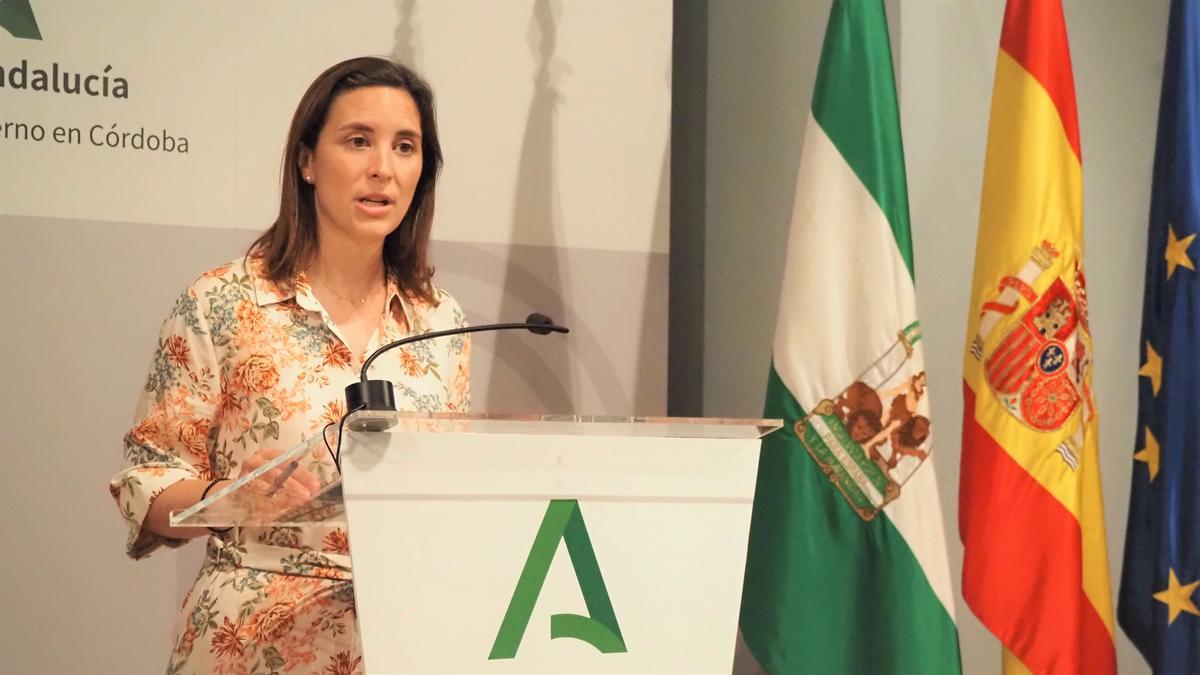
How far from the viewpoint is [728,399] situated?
10.5 feet

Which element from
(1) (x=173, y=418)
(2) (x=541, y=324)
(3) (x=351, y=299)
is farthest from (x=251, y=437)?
(2) (x=541, y=324)

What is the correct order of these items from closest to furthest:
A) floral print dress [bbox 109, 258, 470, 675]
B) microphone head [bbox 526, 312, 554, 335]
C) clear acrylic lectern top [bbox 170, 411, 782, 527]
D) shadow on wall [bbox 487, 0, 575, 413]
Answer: clear acrylic lectern top [bbox 170, 411, 782, 527] → microphone head [bbox 526, 312, 554, 335] → floral print dress [bbox 109, 258, 470, 675] → shadow on wall [bbox 487, 0, 575, 413]

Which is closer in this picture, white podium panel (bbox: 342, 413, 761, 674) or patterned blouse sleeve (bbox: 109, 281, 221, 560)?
white podium panel (bbox: 342, 413, 761, 674)

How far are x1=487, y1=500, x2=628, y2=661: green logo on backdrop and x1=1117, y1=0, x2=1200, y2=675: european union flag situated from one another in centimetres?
143

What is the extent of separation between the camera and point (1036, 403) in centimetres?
217

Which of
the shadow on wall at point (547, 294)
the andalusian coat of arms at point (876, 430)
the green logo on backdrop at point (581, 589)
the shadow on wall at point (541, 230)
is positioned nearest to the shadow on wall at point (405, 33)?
the shadow on wall at point (547, 294)

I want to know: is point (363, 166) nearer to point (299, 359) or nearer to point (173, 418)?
point (299, 359)

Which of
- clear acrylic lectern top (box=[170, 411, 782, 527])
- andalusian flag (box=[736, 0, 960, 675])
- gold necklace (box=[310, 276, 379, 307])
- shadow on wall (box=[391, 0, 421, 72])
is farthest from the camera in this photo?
shadow on wall (box=[391, 0, 421, 72])

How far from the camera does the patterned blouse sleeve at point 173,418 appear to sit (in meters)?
1.62

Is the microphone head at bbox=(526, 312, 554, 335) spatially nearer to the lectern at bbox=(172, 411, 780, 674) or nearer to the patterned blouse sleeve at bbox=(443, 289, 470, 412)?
the lectern at bbox=(172, 411, 780, 674)

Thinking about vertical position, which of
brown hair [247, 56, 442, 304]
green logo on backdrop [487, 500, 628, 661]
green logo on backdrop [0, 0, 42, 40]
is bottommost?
green logo on backdrop [487, 500, 628, 661]

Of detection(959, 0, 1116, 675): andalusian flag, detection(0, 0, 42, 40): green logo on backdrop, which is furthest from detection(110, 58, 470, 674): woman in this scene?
detection(959, 0, 1116, 675): andalusian flag

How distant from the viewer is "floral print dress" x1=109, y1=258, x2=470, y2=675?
1.60 metres

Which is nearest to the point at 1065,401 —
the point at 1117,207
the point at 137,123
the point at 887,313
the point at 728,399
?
the point at 887,313
